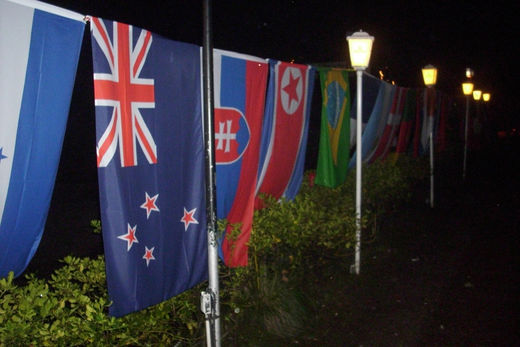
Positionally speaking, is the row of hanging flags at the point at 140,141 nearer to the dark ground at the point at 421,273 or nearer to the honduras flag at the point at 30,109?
the honduras flag at the point at 30,109

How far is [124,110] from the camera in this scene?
3.34m

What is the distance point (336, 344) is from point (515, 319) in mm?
2277

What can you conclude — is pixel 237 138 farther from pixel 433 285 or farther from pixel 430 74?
pixel 430 74

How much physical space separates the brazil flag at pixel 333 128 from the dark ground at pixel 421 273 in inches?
56.0

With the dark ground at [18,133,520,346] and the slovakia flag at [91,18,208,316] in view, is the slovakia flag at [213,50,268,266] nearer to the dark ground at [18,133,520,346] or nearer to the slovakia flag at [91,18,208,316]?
the slovakia flag at [91,18,208,316]

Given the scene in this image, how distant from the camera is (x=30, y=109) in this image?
2.84 meters

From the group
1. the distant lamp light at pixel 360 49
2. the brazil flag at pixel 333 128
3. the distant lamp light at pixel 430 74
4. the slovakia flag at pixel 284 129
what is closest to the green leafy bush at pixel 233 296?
the slovakia flag at pixel 284 129

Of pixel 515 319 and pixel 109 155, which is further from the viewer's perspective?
pixel 515 319

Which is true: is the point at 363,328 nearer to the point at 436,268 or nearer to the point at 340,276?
the point at 340,276

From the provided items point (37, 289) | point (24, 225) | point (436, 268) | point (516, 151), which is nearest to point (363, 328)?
point (436, 268)

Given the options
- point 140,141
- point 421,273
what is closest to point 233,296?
point 140,141

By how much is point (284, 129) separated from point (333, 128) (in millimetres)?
1359

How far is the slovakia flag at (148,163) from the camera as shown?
3.24 m

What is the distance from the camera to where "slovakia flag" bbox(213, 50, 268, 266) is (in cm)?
468
